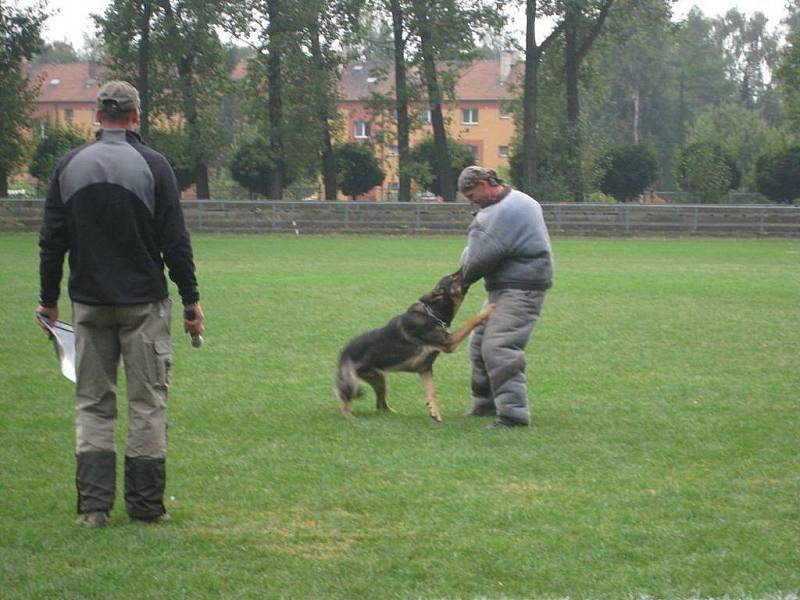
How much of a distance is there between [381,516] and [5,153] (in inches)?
1597

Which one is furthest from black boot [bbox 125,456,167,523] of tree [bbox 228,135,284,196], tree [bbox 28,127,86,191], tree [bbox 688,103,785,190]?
tree [bbox 688,103,785,190]

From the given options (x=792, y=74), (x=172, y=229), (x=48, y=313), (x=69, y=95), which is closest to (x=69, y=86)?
(x=69, y=95)

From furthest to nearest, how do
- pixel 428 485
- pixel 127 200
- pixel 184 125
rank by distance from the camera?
pixel 184 125 → pixel 428 485 → pixel 127 200

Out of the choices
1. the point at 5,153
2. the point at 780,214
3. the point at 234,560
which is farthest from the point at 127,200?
the point at 5,153

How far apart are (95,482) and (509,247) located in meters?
3.80

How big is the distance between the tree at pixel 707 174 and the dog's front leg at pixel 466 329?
3848cm

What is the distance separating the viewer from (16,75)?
44750 millimetres

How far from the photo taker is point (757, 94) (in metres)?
101

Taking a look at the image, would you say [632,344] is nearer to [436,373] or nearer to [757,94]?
[436,373]

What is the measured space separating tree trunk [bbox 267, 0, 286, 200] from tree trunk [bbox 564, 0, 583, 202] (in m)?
11.0

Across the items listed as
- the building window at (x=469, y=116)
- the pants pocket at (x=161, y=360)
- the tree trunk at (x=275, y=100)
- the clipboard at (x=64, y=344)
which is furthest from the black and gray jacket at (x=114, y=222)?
the building window at (x=469, y=116)

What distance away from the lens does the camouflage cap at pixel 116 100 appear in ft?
19.7

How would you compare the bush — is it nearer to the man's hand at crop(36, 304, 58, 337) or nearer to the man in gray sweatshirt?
the man in gray sweatshirt

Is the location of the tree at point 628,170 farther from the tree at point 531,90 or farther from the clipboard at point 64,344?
the clipboard at point 64,344
